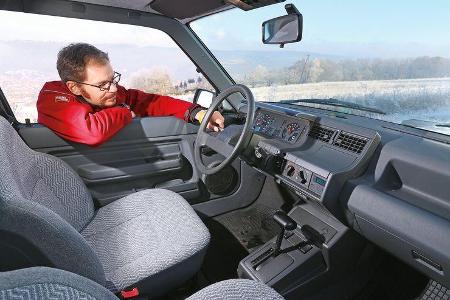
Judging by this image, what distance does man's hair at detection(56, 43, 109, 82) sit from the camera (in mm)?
2188

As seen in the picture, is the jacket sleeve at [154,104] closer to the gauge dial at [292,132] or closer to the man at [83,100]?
the man at [83,100]

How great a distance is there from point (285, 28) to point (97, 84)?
1.18 metres

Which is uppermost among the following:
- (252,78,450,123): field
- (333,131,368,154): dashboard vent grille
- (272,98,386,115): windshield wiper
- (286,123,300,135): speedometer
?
(252,78,450,123): field

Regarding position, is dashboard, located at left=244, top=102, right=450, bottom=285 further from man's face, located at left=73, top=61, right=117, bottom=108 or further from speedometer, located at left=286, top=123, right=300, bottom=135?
man's face, located at left=73, top=61, right=117, bottom=108

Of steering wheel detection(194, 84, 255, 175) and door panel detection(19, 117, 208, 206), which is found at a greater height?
steering wheel detection(194, 84, 255, 175)

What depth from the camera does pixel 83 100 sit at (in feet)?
7.52

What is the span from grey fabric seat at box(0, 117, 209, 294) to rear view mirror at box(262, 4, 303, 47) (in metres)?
1.15

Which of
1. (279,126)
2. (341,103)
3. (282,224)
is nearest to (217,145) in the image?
(279,126)

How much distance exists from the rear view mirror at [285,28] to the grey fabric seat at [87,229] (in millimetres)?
1150

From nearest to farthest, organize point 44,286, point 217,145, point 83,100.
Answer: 1. point 44,286
2. point 217,145
3. point 83,100

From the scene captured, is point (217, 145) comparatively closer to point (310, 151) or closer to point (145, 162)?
point (310, 151)

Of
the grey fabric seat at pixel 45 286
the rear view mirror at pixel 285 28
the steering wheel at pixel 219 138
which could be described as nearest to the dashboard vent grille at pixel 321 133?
the steering wheel at pixel 219 138

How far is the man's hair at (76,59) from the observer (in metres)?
2.19

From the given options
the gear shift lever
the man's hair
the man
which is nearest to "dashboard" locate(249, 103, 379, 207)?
the gear shift lever
